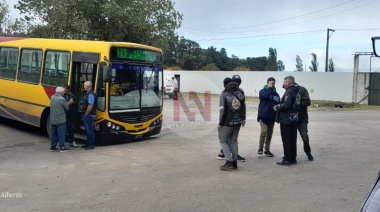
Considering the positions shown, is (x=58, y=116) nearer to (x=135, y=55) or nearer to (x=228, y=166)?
(x=135, y=55)

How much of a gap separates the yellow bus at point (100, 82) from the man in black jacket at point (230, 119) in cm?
379

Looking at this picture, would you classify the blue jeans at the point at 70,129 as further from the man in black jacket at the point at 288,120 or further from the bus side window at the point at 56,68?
the man in black jacket at the point at 288,120

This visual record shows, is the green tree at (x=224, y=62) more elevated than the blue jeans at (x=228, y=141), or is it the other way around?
the green tree at (x=224, y=62)

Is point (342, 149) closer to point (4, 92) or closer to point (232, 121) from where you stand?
point (232, 121)

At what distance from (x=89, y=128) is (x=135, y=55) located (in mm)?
2505

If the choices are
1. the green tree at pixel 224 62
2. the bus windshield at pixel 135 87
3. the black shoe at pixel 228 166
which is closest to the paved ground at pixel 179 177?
the black shoe at pixel 228 166

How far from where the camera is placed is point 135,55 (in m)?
11.7

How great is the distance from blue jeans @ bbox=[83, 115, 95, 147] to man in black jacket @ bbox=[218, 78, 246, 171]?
391 cm

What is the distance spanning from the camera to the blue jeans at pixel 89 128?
1057cm

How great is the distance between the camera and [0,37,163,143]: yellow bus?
11.0 m

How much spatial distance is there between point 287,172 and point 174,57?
80597 mm

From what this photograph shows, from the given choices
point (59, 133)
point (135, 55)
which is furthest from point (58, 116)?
point (135, 55)

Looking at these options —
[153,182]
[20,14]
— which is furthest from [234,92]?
[20,14]

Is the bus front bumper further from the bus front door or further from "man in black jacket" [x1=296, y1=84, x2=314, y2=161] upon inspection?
"man in black jacket" [x1=296, y1=84, x2=314, y2=161]
